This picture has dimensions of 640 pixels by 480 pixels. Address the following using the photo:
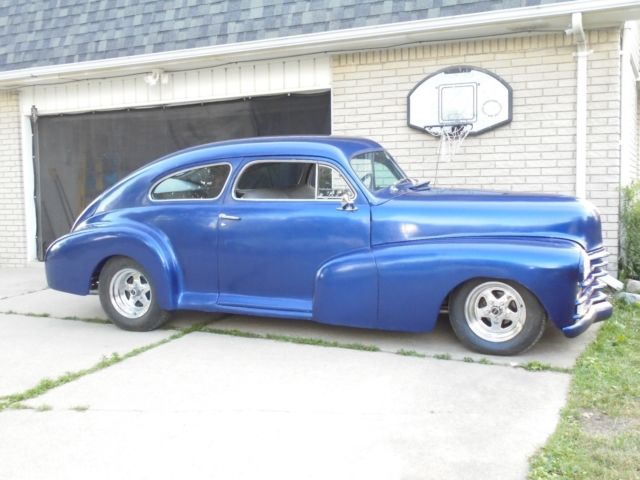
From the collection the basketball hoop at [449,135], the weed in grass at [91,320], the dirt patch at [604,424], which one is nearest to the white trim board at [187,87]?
the basketball hoop at [449,135]

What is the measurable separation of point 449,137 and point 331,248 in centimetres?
290

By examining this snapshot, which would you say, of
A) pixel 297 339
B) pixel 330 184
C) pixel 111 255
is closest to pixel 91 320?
pixel 111 255

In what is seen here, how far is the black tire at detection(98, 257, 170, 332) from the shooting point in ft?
20.6

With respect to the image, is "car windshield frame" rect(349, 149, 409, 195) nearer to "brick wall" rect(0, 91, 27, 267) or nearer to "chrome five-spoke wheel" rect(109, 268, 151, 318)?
"chrome five-spoke wheel" rect(109, 268, 151, 318)

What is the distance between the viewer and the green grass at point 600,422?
3.33m

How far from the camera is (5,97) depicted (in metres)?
10.5

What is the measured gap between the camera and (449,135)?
7.84 metres

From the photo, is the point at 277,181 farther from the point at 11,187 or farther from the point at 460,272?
the point at 11,187

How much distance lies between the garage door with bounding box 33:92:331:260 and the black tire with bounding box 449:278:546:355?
155 inches

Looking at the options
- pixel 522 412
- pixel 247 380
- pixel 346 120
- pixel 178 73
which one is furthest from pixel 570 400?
pixel 178 73

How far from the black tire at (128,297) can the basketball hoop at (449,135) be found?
3655mm

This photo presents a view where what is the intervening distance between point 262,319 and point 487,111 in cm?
342

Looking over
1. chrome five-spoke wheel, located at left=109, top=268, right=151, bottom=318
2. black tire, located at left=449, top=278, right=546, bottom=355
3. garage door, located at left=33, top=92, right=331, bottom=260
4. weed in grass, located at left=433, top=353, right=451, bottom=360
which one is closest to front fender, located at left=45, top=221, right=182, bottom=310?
chrome five-spoke wheel, located at left=109, top=268, right=151, bottom=318

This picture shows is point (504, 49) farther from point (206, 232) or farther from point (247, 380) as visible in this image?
point (247, 380)
